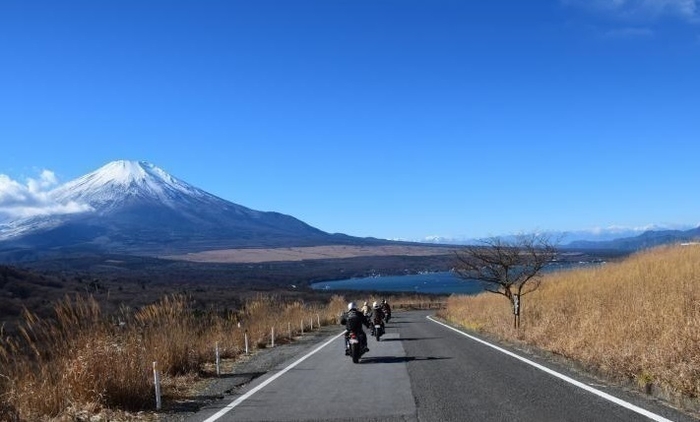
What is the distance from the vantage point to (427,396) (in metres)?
10.0

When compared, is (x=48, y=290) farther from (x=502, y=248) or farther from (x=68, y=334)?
(x=68, y=334)

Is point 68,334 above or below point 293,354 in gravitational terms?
above

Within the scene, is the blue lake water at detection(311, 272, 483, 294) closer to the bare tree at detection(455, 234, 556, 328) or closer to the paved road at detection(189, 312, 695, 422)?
the bare tree at detection(455, 234, 556, 328)

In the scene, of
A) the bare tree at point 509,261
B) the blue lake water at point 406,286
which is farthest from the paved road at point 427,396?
the blue lake water at point 406,286

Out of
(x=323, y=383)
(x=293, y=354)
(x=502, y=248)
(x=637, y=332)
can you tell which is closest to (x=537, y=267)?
(x=502, y=248)

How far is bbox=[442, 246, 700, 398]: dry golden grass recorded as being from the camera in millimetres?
9836

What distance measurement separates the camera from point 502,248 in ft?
90.0

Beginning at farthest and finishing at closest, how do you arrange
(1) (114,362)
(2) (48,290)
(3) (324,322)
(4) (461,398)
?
(2) (48,290) → (3) (324,322) → (1) (114,362) → (4) (461,398)

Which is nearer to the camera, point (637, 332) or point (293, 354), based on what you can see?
point (637, 332)

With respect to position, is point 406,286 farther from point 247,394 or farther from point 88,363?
point 88,363

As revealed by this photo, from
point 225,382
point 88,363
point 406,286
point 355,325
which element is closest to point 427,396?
point 225,382

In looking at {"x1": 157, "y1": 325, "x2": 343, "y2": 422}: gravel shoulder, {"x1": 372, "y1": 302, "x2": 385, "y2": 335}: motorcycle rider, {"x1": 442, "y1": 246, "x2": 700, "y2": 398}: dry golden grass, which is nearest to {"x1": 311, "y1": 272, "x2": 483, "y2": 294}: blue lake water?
{"x1": 372, "y1": 302, "x2": 385, "y2": 335}: motorcycle rider

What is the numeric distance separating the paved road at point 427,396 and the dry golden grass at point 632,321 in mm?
760

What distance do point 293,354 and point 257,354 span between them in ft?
3.96
